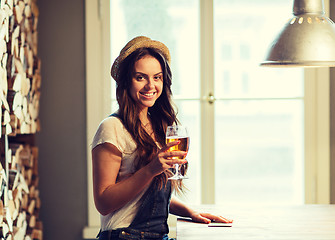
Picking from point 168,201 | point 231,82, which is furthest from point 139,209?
point 231,82

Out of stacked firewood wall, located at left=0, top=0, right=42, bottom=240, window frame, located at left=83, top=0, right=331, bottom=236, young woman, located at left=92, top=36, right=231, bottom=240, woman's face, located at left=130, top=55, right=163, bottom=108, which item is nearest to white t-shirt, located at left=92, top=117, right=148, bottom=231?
young woman, located at left=92, top=36, right=231, bottom=240

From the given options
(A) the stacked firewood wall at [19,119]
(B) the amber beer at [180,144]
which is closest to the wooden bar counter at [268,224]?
(B) the amber beer at [180,144]

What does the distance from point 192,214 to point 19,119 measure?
1.50 metres

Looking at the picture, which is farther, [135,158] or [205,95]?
[205,95]

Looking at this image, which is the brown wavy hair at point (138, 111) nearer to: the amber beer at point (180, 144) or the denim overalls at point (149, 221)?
the denim overalls at point (149, 221)

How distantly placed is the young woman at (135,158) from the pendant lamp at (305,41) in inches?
19.2

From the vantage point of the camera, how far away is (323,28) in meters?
1.98

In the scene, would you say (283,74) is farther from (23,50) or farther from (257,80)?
(23,50)

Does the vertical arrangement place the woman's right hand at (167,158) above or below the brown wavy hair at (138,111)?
below

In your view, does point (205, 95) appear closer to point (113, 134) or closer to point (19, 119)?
point (19, 119)

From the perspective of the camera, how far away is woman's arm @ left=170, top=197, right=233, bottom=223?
6.54ft

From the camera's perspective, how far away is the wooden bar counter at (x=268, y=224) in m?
1.77

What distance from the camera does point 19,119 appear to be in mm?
3100

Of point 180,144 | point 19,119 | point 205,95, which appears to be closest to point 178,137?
point 180,144
